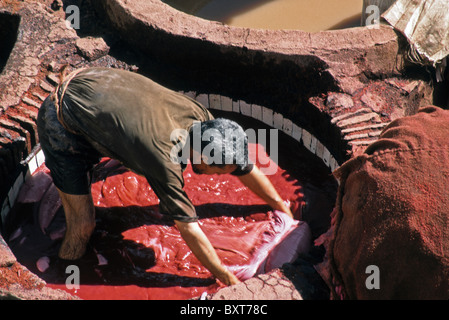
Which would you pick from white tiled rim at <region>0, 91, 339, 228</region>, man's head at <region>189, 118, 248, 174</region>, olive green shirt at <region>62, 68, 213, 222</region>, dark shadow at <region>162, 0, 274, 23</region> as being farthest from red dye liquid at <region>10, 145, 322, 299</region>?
dark shadow at <region>162, 0, 274, 23</region>

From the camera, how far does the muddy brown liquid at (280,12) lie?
645 cm

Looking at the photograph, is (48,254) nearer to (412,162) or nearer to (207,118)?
(207,118)

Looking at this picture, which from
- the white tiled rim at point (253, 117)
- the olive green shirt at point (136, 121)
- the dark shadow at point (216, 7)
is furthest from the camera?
the dark shadow at point (216, 7)

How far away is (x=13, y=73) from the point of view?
13.9ft

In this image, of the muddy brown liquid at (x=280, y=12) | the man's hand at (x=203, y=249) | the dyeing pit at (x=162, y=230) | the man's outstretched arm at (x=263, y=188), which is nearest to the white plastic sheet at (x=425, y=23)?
the dyeing pit at (x=162, y=230)

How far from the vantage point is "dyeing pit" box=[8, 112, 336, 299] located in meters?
3.58

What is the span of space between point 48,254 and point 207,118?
1.40 meters

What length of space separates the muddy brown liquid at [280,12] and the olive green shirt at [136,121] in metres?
3.33

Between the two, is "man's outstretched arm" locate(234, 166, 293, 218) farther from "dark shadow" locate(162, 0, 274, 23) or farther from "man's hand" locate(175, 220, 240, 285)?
"dark shadow" locate(162, 0, 274, 23)

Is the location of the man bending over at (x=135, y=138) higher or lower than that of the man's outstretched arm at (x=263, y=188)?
higher

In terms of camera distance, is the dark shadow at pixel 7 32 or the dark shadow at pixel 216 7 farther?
the dark shadow at pixel 216 7

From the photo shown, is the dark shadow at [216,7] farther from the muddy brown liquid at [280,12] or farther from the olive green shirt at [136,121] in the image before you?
the olive green shirt at [136,121]

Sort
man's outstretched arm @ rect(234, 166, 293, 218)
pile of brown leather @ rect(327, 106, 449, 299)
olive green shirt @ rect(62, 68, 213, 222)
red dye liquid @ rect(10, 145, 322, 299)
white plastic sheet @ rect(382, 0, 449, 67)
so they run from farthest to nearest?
white plastic sheet @ rect(382, 0, 449, 67) → man's outstretched arm @ rect(234, 166, 293, 218) → red dye liquid @ rect(10, 145, 322, 299) → olive green shirt @ rect(62, 68, 213, 222) → pile of brown leather @ rect(327, 106, 449, 299)

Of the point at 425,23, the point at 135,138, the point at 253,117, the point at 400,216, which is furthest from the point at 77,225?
the point at 425,23
